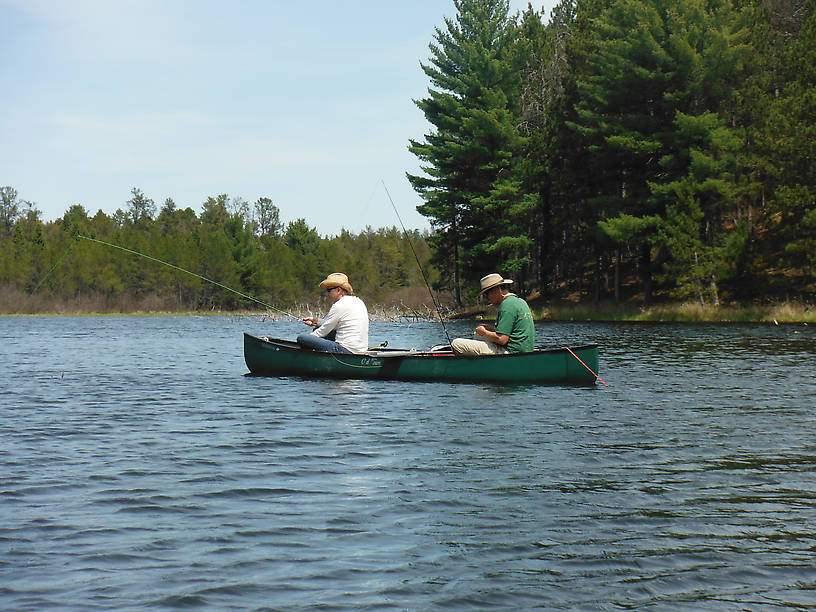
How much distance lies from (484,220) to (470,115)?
6039 millimetres

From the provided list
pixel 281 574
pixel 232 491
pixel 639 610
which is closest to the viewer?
pixel 639 610

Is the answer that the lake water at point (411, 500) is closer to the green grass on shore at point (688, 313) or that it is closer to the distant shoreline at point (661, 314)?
the green grass on shore at point (688, 313)

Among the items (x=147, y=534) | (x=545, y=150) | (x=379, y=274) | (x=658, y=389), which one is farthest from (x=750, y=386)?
(x=379, y=274)

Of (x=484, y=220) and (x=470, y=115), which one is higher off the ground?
(x=470, y=115)

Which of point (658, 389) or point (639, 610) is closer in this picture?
point (639, 610)

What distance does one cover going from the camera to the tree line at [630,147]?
38.0 metres

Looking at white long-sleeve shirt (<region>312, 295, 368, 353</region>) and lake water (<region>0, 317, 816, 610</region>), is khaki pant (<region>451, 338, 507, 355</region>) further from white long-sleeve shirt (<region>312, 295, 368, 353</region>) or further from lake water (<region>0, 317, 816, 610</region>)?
white long-sleeve shirt (<region>312, 295, 368, 353</region>)

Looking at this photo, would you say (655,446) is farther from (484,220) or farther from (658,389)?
(484,220)

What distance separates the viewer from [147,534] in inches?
238

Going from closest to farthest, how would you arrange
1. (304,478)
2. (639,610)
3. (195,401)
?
(639,610) < (304,478) < (195,401)

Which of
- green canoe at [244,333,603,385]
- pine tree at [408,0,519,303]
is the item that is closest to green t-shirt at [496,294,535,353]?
green canoe at [244,333,603,385]

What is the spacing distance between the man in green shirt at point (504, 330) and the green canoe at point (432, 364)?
35 cm

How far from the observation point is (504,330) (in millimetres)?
14828

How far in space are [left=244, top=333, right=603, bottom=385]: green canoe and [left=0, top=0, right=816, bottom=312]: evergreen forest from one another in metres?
15.8
